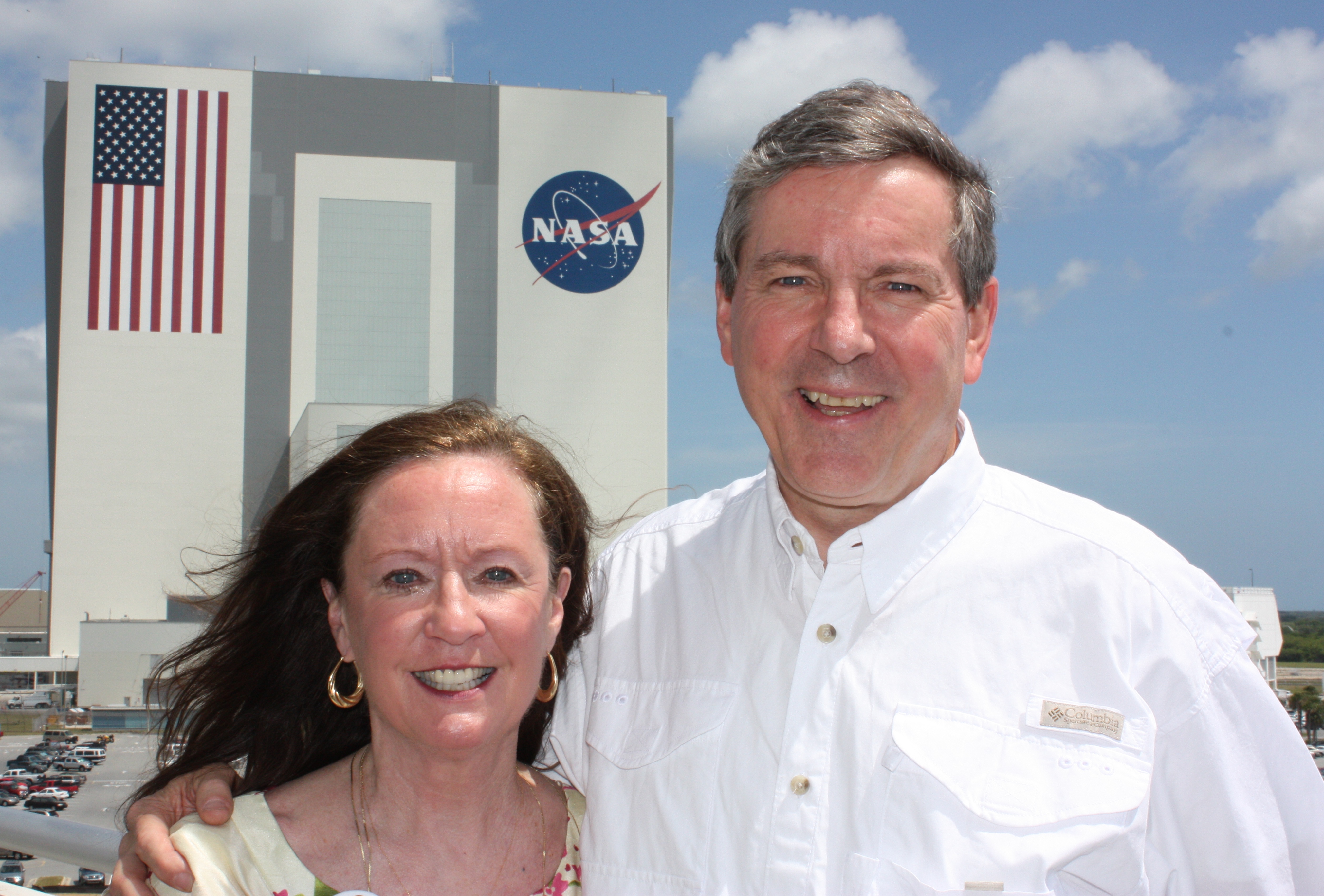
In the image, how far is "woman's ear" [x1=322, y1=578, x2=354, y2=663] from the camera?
7.29 feet

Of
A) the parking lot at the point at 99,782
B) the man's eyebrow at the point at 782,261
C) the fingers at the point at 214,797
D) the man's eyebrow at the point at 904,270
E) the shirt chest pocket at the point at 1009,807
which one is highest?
the man's eyebrow at the point at 782,261

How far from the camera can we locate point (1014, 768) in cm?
192

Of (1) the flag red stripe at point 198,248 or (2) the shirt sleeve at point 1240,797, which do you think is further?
(1) the flag red stripe at point 198,248

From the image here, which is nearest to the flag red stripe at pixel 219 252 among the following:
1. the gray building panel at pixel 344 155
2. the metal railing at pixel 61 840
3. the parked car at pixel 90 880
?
→ the gray building panel at pixel 344 155

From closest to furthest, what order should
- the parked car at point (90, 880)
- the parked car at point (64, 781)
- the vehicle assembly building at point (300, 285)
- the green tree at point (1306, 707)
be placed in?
the parked car at point (90, 880)
the parked car at point (64, 781)
the green tree at point (1306, 707)
the vehicle assembly building at point (300, 285)

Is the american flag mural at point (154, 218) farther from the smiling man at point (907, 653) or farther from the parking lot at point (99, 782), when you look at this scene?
the smiling man at point (907, 653)

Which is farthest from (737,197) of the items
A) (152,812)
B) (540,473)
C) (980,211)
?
(152,812)

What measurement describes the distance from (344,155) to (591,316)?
1030 centimetres

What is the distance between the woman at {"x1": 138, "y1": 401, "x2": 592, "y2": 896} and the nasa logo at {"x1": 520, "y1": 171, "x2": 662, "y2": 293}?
1295 inches

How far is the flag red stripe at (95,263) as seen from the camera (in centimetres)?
3108

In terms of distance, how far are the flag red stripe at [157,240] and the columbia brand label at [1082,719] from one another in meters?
34.8

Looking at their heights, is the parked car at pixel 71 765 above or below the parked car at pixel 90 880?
below

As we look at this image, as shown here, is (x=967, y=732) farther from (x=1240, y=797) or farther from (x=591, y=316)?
(x=591, y=316)

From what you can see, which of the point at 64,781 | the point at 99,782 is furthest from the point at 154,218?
the point at 64,781
